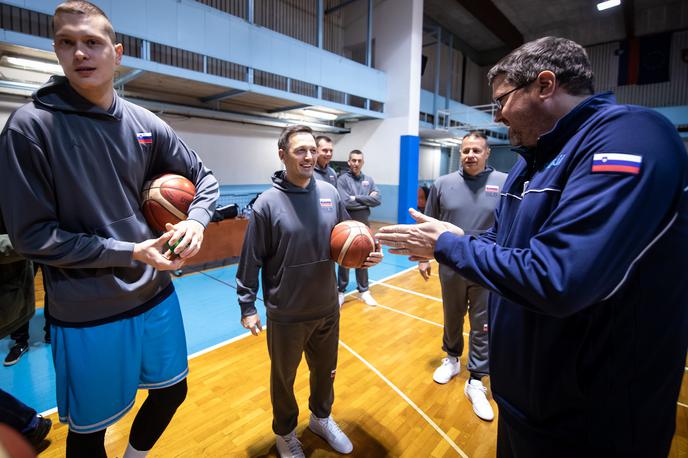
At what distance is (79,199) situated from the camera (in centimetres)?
132

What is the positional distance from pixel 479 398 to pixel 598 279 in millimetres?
2186

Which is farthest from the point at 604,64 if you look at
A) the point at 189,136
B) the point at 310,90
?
the point at 189,136

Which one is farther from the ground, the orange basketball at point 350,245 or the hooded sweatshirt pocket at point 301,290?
the orange basketball at point 350,245

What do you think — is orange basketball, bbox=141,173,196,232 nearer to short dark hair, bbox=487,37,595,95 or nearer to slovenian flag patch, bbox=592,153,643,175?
short dark hair, bbox=487,37,595,95

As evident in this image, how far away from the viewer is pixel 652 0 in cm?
1194

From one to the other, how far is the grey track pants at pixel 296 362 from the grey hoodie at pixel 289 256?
0.08 m

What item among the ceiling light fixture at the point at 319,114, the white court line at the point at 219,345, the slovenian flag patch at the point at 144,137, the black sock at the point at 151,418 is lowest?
the white court line at the point at 219,345

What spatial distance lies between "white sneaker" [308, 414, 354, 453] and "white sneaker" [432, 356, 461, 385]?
3.53ft

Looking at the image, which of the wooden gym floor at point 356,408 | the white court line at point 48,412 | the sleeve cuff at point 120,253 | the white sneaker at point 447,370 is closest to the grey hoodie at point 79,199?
the sleeve cuff at point 120,253

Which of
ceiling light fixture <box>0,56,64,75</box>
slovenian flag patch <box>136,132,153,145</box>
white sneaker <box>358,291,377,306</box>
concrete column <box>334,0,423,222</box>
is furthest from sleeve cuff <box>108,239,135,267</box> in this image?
concrete column <box>334,0,423,222</box>

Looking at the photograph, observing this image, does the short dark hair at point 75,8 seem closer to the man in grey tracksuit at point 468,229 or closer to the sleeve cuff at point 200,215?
the sleeve cuff at point 200,215

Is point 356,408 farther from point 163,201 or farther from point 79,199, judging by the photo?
point 79,199

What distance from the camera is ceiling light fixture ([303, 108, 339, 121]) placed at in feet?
30.3

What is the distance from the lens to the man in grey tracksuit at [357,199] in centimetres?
486
